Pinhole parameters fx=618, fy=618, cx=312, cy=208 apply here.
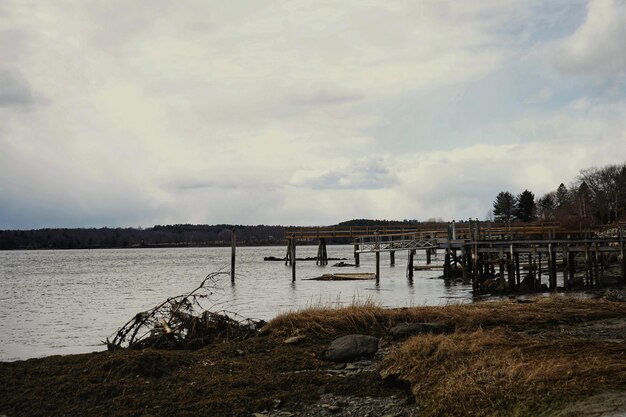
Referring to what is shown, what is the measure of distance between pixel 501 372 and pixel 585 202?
99.5m

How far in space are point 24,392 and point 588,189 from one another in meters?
108

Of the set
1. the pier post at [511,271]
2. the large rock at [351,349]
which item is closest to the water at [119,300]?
the pier post at [511,271]

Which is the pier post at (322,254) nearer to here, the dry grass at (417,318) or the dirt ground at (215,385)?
the dry grass at (417,318)

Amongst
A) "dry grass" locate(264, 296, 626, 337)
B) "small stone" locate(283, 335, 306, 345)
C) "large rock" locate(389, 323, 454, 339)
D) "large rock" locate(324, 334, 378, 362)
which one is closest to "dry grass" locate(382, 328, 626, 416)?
"large rock" locate(324, 334, 378, 362)

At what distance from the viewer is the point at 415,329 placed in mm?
15820

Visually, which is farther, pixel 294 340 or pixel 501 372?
pixel 294 340

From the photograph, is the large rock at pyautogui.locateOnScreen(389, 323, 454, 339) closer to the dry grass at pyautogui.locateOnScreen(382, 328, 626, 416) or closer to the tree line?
the dry grass at pyautogui.locateOnScreen(382, 328, 626, 416)

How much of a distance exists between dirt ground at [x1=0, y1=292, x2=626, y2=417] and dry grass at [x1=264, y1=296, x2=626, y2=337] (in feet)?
5.07

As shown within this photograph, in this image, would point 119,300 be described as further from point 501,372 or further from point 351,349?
point 501,372

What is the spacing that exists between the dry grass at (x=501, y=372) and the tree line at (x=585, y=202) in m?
75.4

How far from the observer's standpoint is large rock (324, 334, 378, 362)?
1364 centimetres

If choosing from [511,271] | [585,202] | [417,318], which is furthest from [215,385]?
[585,202]

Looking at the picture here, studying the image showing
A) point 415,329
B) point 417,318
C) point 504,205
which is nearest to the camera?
point 415,329

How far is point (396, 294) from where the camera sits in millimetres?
38031
